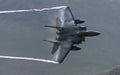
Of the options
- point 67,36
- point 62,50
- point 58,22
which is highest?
point 58,22

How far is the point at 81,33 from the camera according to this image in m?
107

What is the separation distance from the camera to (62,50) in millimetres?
110875

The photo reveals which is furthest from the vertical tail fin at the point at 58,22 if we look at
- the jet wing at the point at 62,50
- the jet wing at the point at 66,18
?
the jet wing at the point at 62,50

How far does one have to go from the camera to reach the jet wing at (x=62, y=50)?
10955 cm

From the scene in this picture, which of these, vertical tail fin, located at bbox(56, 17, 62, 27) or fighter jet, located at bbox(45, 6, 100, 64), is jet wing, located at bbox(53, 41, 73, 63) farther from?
vertical tail fin, located at bbox(56, 17, 62, 27)

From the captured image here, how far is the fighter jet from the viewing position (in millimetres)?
108312

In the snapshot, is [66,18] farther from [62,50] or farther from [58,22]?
[62,50]

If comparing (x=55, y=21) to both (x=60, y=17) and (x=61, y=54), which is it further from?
(x=61, y=54)

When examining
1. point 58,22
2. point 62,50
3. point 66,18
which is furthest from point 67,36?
point 66,18

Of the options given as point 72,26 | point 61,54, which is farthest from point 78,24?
point 61,54

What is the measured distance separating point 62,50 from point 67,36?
3877mm

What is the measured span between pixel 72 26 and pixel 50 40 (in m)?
7.69

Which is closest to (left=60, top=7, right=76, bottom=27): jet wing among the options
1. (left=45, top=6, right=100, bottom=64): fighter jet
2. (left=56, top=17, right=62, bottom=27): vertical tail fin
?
(left=45, top=6, right=100, bottom=64): fighter jet

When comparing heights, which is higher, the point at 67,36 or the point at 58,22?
the point at 58,22
